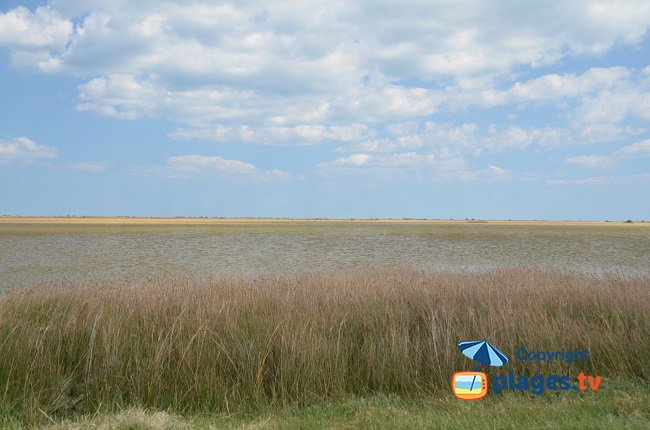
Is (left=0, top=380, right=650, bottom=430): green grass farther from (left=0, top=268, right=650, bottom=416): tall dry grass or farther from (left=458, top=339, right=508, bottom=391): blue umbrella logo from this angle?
(left=458, top=339, right=508, bottom=391): blue umbrella logo

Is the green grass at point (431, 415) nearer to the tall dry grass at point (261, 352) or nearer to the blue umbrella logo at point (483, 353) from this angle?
the tall dry grass at point (261, 352)

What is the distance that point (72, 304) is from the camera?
369 inches

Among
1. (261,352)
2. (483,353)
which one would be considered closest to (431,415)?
(483,353)

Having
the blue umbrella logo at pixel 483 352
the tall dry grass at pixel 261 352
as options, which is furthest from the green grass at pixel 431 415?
the blue umbrella logo at pixel 483 352

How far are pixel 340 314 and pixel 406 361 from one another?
6.21 feet

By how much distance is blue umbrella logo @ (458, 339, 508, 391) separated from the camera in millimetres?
6376

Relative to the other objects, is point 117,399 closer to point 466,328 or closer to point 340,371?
point 340,371

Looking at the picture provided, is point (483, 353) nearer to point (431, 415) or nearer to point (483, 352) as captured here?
point (483, 352)

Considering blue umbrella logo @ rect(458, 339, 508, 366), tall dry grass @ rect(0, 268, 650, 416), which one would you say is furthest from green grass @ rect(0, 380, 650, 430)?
blue umbrella logo @ rect(458, 339, 508, 366)

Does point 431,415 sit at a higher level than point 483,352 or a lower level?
lower

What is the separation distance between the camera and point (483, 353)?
6656 mm

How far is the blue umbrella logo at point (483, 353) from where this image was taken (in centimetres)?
638

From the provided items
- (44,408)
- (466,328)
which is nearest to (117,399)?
(44,408)

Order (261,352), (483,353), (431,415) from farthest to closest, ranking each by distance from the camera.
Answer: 1. (483,353)
2. (261,352)
3. (431,415)
